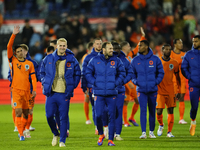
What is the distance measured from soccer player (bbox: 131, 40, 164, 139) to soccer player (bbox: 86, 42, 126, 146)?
44.2 inches

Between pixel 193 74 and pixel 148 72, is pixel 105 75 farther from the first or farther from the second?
pixel 193 74

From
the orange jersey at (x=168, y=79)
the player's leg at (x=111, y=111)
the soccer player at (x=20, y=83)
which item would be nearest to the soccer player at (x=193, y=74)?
the orange jersey at (x=168, y=79)

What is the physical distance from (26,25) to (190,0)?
9.54 metres

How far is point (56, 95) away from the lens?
8273mm

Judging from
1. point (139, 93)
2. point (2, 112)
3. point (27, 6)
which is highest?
point (27, 6)

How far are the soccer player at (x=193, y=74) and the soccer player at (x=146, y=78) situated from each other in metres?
0.83

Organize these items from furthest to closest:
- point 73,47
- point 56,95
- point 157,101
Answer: point 73,47
point 157,101
point 56,95

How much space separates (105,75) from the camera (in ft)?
27.3

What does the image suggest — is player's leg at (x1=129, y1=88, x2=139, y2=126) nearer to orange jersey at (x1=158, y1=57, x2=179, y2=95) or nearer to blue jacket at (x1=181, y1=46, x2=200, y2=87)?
orange jersey at (x1=158, y1=57, x2=179, y2=95)

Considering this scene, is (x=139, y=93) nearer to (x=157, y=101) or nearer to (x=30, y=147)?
(x=157, y=101)

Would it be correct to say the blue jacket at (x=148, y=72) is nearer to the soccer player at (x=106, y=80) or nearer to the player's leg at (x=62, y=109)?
the soccer player at (x=106, y=80)

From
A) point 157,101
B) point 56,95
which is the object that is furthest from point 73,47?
point 56,95

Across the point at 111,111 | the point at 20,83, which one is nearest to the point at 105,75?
the point at 111,111

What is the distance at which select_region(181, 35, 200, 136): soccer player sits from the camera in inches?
384
